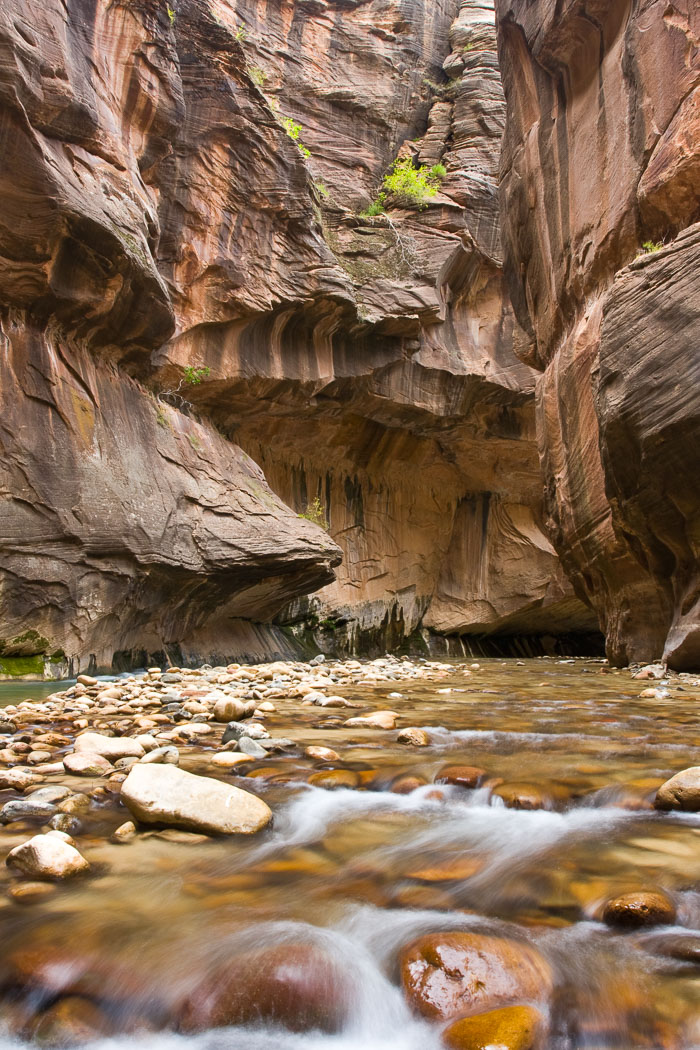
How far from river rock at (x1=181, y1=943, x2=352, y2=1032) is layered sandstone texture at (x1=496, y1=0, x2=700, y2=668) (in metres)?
6.49

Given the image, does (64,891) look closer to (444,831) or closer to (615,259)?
(444,831)

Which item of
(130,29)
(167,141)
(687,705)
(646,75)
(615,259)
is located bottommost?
(687,705)

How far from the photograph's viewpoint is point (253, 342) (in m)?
14.4

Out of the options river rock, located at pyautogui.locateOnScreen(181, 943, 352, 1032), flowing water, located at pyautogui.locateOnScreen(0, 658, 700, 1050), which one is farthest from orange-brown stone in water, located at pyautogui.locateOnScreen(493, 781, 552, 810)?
river rock, located at pyautogui.locateOnScreen(181, 943, 352, 1032)

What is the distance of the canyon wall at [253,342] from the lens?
9.25 metres

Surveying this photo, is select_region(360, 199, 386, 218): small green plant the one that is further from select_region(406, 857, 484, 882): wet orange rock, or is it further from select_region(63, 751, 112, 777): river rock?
select_region(406, 857, 484, 882): wet orange rock

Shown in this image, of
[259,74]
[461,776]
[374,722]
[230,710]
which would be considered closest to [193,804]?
[461,776]

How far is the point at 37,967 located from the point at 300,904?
0.60 metres

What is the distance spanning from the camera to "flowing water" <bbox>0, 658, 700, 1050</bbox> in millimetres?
1179

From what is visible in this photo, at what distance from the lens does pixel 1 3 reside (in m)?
8.32

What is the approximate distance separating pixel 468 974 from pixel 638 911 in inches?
18.5

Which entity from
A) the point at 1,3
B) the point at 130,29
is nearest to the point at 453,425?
the point at 130,29

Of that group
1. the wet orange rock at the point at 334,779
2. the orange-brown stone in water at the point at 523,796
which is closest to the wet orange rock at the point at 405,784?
the wet orange rock at the point at 334,779

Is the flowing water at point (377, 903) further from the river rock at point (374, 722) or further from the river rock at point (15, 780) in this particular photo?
the river rock at point (374, 722)
